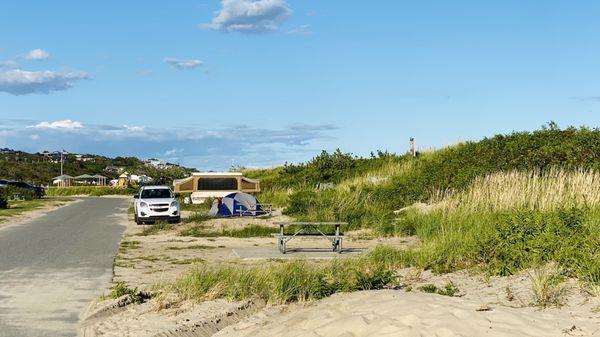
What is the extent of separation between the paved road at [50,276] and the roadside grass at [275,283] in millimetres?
1512

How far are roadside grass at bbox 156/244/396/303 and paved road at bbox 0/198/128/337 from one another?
4.96ft

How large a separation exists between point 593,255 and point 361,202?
18.5 metres

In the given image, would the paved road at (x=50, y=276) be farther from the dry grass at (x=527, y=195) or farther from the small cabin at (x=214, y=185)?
the small cabin at (x=214, y=185)

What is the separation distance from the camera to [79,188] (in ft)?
286

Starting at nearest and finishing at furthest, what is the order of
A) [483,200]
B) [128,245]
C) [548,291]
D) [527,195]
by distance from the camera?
1. [548,291]
2. [128,245]
3. [527,195]
4. [483,200]

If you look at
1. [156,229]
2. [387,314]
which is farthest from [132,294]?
[156,229]

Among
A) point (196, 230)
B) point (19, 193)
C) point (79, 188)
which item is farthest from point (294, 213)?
point (79, 188)

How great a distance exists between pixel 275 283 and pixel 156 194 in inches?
793

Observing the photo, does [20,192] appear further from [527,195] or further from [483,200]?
[527,195]

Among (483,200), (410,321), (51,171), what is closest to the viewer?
(410,321)

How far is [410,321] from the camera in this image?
6734mm

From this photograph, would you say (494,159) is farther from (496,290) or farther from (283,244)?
(496,290)

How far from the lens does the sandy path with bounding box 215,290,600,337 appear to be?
6.54 m

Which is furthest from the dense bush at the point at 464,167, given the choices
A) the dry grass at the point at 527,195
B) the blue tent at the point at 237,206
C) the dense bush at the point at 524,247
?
the dense bush at the point at 524,247
